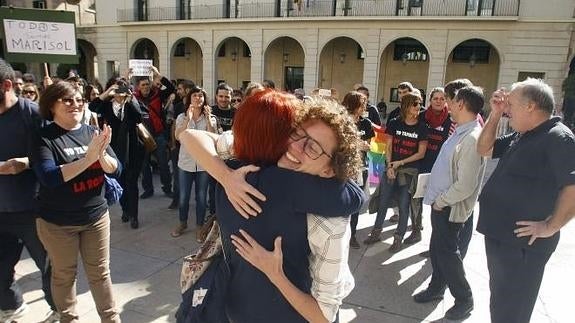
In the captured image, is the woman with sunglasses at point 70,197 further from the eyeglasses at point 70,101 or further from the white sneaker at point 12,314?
the white sneaker at point 12,314

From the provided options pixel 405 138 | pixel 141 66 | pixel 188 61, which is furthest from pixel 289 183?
pixel 188 61

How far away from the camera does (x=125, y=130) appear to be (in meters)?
5.15

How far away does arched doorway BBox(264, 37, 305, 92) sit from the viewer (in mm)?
25781

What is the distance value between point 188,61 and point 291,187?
2947 centimetres

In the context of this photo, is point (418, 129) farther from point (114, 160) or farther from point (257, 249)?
point (257, 249)

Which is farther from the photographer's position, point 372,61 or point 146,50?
point 146,50

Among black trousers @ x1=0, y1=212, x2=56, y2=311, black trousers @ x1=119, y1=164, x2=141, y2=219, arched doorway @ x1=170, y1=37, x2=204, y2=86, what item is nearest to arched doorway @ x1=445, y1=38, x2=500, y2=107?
arched doorway @ x1=170, y1=37, x2=204, y2=86

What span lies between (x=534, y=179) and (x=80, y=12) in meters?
37.3

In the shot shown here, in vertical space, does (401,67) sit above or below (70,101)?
above

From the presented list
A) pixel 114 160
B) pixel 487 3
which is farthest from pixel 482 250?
pixel 487 3

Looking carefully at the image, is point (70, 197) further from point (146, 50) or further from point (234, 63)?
point (146, 50)

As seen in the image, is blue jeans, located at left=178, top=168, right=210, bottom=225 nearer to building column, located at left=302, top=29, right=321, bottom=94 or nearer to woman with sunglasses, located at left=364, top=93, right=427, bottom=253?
woman with sunglasses, located at left=364, top=93, right=427, bottom=253

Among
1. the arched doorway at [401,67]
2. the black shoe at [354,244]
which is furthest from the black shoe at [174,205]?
the arched doorway at [401,67]

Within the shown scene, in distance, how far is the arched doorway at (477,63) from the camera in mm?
21780
